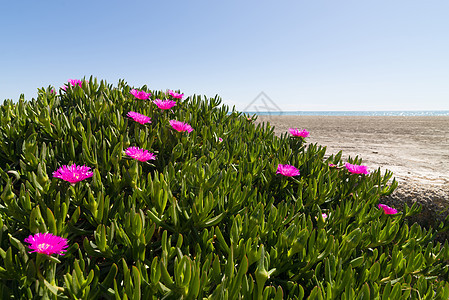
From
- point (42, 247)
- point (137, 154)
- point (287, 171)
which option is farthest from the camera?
point (287, 171)

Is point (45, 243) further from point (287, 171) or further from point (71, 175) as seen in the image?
point (287, 171)

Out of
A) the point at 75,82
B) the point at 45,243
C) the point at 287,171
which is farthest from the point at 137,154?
the point at 75,82

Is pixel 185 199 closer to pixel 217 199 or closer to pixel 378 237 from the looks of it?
pixel 217 199

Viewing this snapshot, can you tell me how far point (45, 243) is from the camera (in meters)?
0.98

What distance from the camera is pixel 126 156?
1624mm

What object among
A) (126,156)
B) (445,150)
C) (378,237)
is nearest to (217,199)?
(126,156)

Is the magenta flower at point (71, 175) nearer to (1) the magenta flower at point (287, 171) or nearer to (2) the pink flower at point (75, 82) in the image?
(1) the magenta flower at point (287, 171)

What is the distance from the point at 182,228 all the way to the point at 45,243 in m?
0.51

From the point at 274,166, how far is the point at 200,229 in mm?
740

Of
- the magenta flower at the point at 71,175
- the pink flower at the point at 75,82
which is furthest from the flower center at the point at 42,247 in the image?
the pink flower at the point at 75,82

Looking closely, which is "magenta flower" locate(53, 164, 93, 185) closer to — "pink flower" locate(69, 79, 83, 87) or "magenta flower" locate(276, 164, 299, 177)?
"magenta flower" locate(276, 164, 299, 177)

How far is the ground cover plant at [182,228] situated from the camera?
3.20 feet

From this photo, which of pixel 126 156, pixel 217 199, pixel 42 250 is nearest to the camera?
pixel 42 250

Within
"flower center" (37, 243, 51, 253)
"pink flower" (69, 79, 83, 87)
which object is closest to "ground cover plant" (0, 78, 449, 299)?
"flower center" (37, 243, 51, 253)
